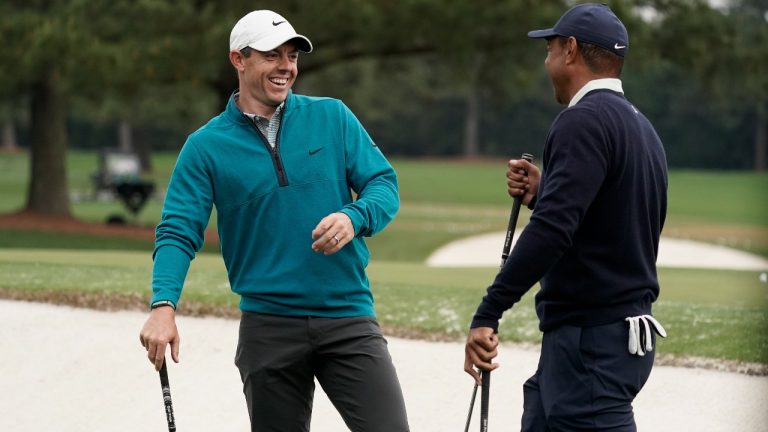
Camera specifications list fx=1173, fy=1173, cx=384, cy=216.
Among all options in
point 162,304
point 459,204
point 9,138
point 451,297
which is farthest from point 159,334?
point 9,138

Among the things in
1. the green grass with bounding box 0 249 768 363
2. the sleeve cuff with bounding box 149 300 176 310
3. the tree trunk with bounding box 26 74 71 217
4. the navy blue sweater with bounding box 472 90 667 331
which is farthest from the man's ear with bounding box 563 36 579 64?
the tree trunk with bounding box 26 74 71 217

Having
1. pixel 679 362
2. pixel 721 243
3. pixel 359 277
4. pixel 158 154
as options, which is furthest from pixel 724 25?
pixel 158 154

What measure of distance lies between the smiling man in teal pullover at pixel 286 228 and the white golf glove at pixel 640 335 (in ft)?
3.00

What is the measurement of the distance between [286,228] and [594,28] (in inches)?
48.0

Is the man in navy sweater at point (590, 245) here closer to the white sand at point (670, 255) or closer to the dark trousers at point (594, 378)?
the dark trousers at point (594, 378)

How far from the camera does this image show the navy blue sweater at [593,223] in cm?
336

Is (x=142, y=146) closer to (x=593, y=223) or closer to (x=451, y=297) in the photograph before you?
(x=451, y=297)

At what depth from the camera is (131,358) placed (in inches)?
298

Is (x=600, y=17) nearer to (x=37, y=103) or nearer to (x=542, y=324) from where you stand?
Result: (x=542, y=324)

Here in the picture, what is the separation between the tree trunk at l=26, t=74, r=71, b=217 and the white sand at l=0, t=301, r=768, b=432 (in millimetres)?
16251

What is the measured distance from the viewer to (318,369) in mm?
4133

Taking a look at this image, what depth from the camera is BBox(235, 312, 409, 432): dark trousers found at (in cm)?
400

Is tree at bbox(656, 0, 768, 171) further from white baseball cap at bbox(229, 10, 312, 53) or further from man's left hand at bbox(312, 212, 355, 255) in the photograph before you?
man's left hand at bbox(312, 212, 355, 255)

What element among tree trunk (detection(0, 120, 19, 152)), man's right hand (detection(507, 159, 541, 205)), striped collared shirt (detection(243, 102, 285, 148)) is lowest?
tree trunk (detection(0, 120, 19, 152))
